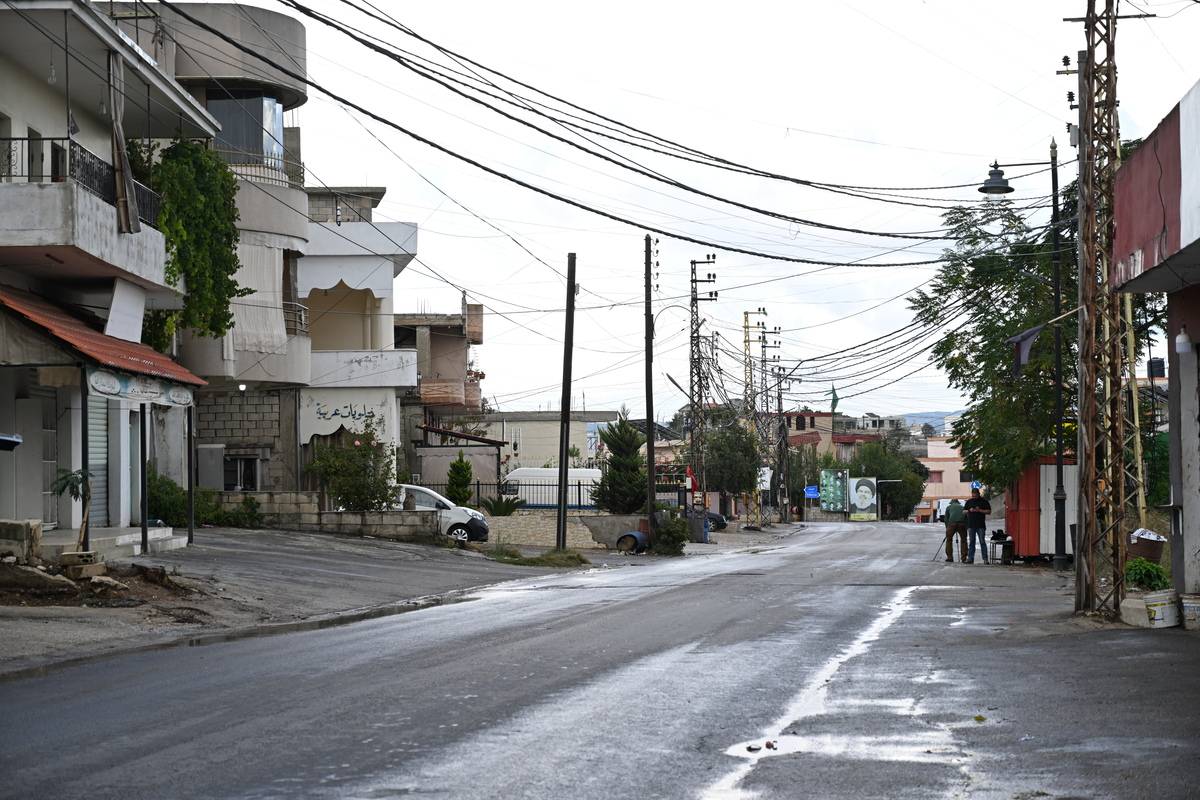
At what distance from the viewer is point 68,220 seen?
69.3 feet

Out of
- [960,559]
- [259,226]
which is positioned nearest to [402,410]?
[259,226]

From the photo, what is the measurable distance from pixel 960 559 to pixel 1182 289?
2038cm

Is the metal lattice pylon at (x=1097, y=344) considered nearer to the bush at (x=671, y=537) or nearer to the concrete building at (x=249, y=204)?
the concrete building at (x=249, y=204)

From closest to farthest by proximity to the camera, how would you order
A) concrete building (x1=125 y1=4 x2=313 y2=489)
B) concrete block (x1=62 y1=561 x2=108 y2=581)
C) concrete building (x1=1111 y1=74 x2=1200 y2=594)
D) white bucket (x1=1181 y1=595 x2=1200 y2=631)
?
concrete building (x1=1111 y1=74 x2=1200 y2=594), white bucket (x1=1181 y1=595 x2=1200 y2=631), concrete block (x1=62 y1=561 x2=108 y2=581), concrete building (x1=125 y1=4 x2=313 y2=489)

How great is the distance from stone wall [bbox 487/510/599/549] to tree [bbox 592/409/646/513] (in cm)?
703

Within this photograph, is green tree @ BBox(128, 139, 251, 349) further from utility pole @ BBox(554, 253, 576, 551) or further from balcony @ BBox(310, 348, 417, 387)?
balcony @ BBox(310, 348, 417, 387)

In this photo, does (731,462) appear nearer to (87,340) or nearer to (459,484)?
(459,484)

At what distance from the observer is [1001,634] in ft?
49.2

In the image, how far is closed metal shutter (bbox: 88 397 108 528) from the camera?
90.3 feet

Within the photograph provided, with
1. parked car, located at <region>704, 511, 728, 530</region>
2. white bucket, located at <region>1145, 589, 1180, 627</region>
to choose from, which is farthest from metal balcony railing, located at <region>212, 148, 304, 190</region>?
parked car, located at <region>704, 511, 728, 530</region>

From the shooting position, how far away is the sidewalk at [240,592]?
14.3m

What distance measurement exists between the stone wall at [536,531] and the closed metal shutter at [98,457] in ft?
57.1

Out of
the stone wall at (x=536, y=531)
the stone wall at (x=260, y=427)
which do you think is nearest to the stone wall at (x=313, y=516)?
the stone wall at (x=260, y=427)

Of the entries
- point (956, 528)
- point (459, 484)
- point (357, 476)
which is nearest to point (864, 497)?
point (459, 484)
